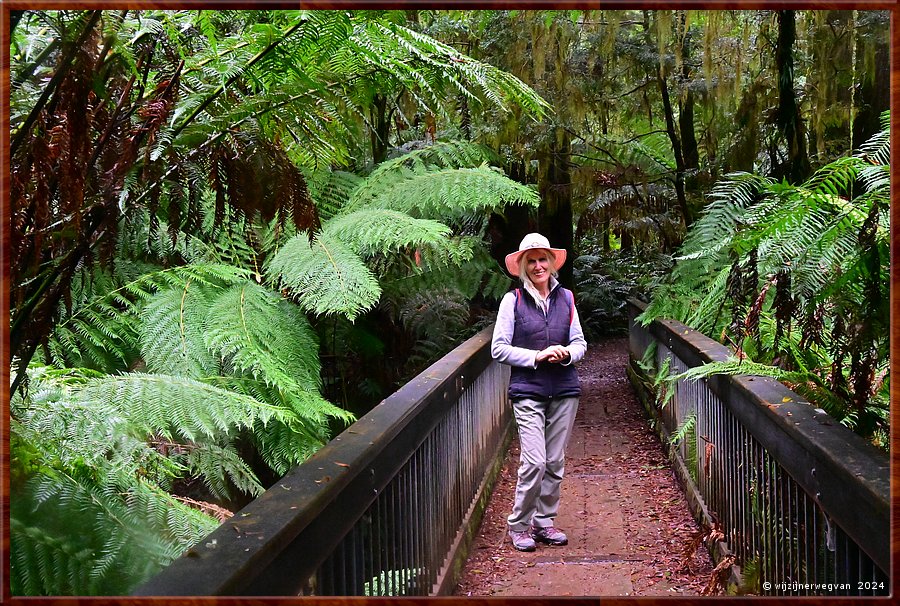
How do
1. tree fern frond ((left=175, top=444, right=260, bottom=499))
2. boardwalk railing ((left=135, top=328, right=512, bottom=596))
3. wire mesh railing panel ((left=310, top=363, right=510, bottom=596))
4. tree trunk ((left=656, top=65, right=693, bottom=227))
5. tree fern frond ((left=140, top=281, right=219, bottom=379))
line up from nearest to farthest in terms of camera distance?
1. boardwalk railing ((left=135, top=328, right=512, bottom=596))
2. wire mesh railing panel ((left=310, top=363, right=510, bottom=596))
3. tree fern frond ((left=175, top=444, right=260, bottom=499))
4. tree fern frond ((left=140, top=281, right=219, bottom=379))
5. tree trunk ((left=656, top=65, right=693, bottom=227))

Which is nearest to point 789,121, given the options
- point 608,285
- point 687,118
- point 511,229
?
point 687,118

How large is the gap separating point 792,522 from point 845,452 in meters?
0.49

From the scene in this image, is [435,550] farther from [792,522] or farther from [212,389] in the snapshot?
[792,522]

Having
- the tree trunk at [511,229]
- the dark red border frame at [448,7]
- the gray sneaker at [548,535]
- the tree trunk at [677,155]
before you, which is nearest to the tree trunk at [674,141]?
the tree trunk at [677,155]

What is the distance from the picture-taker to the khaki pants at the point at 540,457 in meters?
3.23

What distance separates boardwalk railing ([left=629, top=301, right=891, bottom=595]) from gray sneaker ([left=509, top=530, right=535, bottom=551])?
717 millimetres

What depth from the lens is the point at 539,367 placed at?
3.36 m

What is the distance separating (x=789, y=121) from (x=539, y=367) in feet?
5.25

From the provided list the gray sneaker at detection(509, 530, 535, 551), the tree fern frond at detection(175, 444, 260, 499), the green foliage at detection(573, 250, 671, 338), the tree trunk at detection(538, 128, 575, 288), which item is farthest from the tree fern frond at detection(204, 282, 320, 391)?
the green foliage at detection(573, 250, 671, 338)

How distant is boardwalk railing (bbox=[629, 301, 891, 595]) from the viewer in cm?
130

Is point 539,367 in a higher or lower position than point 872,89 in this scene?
lower

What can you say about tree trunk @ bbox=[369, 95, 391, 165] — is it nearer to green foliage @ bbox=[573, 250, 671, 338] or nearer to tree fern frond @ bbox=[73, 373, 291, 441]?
tree fern frond @ bbox=[73, 373, 291, 441]

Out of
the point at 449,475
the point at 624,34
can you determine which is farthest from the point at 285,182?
the point at 624,34

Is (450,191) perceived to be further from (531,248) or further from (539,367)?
(539,367)
